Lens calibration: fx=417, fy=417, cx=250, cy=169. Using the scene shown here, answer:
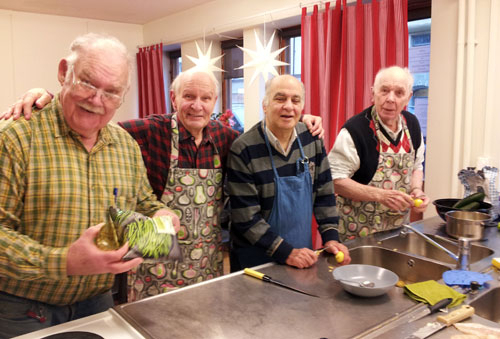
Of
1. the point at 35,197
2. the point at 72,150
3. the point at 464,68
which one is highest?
the point at 464,68

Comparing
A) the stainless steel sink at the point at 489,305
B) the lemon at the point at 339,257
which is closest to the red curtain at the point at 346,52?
the lemon at the point at 339,257

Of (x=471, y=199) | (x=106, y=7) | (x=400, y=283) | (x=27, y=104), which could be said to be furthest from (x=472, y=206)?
(x=106, y=7)

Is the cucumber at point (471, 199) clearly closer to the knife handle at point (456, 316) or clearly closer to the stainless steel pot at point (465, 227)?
the stainless steel pot at point (465, 227)

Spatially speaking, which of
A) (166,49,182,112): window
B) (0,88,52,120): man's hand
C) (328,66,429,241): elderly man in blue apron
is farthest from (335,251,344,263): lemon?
(166,49,182,112): window

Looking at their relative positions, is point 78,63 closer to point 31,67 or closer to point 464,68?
point 464,68

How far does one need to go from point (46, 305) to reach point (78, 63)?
2.49 feet

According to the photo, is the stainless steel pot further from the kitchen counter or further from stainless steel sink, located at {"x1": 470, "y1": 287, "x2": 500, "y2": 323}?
stainless steel sink, located at {"x1": 470, "y1": 287, "x2": 500, "y2": 323}

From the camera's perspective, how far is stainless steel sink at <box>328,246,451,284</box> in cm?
166

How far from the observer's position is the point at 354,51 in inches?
139

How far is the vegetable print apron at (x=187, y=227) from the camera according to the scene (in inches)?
73.5

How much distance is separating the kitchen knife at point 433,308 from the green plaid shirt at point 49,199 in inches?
38.2

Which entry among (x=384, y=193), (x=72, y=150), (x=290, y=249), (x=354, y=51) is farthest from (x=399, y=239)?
(x=354, y=51)

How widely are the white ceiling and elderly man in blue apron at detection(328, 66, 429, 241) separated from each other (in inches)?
138

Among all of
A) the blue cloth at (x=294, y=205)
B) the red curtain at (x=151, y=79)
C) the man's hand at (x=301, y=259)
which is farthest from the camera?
the red curtain at (x=151, y=79)
